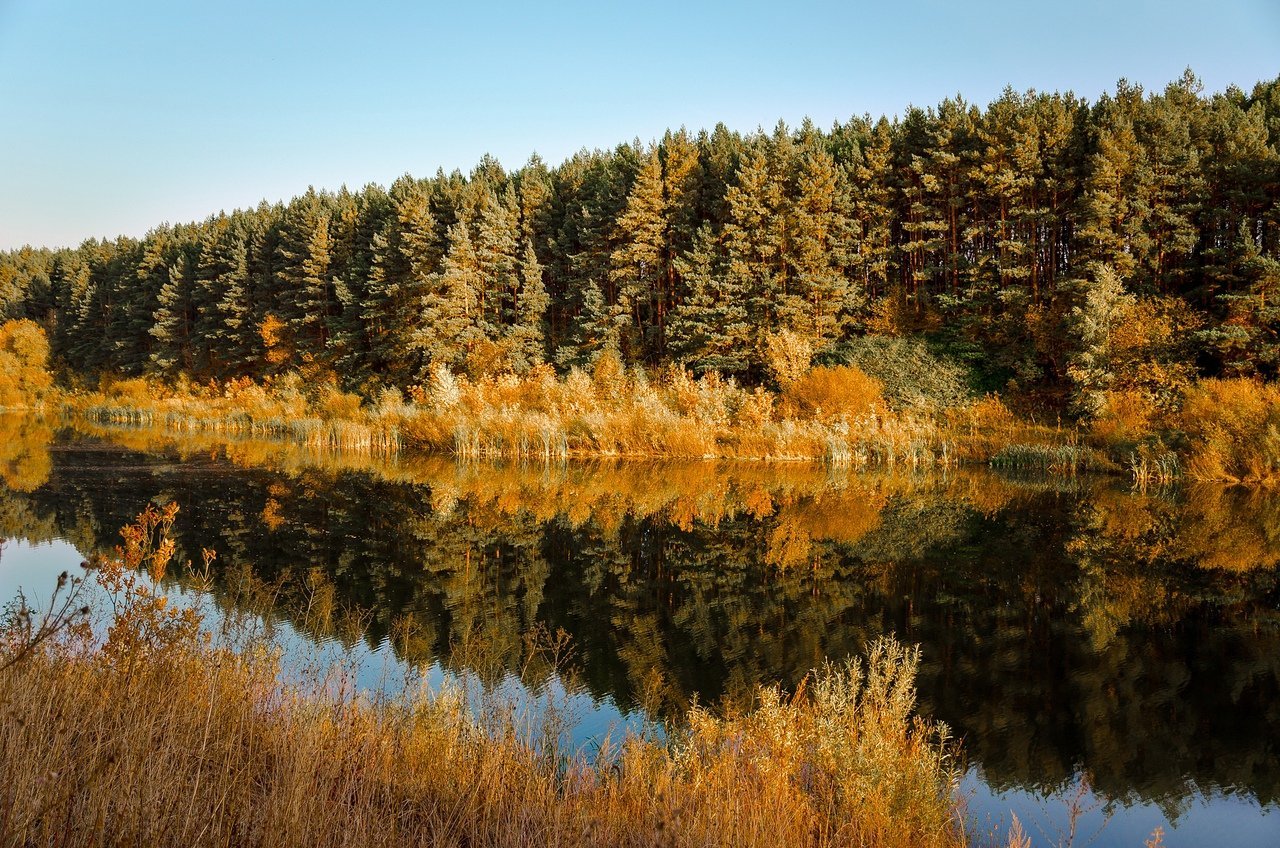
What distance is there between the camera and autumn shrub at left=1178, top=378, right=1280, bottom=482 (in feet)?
63.2

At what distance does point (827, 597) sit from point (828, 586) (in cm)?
57

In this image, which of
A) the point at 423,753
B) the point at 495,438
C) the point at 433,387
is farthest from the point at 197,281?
the point at 423,753

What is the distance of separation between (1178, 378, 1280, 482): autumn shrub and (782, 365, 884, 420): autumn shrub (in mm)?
9208

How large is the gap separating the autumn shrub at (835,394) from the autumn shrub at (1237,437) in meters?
9.21

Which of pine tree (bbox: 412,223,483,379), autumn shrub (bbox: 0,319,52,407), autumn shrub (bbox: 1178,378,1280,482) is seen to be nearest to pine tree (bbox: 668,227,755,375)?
pine tree (bbox: 412,223,483,379)

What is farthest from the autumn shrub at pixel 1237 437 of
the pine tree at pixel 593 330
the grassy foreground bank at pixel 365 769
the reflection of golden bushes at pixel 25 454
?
the reflection of golden bushes at pixel 25 454

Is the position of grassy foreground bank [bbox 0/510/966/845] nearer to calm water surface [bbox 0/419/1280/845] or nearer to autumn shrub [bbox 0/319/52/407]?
calm water surface [bbox 0/419/1280/845]

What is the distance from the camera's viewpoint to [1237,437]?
65.5 feet

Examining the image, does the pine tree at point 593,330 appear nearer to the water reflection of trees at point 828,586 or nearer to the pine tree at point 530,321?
the pine tree at point 530,321

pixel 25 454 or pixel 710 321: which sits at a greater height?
pixel 710 321

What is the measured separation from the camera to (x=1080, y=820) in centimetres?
516

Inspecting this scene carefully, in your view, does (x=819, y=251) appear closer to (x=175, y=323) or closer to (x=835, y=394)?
(x=835, y=394)

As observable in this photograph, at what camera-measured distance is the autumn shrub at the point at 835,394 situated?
1062 inches

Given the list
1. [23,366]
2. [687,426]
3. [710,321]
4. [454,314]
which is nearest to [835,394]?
[687,426]
